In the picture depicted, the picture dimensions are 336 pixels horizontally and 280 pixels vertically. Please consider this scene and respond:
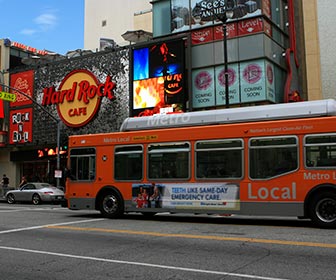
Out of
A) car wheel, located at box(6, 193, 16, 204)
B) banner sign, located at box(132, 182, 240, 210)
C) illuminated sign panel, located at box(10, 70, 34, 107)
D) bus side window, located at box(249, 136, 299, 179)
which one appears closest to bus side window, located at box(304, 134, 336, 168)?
bus side window, located at box(249, 136, 299, 179)

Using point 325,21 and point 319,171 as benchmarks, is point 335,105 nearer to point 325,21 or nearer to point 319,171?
point 319,171

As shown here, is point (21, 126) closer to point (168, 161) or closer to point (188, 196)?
point (168, 161)

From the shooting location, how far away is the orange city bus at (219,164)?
1100 cm

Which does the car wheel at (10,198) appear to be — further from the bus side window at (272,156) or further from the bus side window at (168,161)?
the bus side window at (272,156)

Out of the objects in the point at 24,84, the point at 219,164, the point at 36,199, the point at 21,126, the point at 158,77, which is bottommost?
the point at 36,199

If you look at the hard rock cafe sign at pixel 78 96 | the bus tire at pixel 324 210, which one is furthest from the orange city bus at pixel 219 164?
the hard rock cafe sign at pixel 78 96

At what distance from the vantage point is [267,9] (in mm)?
26953

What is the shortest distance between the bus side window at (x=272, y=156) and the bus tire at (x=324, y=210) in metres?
1.01

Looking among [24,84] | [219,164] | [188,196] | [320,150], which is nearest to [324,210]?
[320,150]

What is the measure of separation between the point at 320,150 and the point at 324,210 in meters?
1.52

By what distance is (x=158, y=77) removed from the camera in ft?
94.1

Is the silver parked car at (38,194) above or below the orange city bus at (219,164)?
below

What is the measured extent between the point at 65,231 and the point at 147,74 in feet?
62.4

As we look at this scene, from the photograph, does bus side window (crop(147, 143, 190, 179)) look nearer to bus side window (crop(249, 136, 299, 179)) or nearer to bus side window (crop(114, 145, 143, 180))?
bus side window (crop(114, 145, 143, 180))
